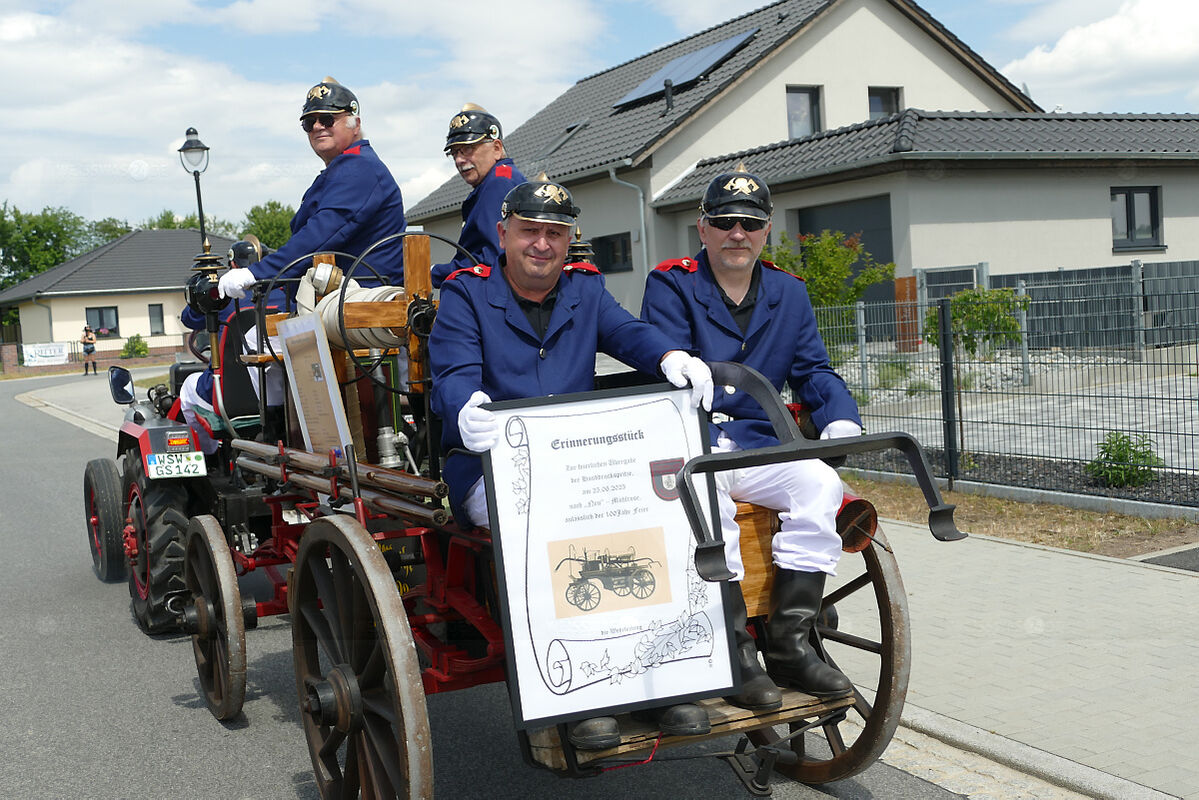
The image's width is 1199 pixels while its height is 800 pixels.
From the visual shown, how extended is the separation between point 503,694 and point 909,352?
209 inches

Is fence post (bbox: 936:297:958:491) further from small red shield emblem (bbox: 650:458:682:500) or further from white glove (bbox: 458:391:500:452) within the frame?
white glove (bbox: 458:391:500:452)

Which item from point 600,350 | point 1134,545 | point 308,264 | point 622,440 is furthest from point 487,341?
point 1134,545

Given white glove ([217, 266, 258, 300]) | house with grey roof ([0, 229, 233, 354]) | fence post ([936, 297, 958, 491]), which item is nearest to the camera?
white glove ([217, 266, 258, 300])

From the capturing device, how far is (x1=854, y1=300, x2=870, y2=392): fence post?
9703 mm

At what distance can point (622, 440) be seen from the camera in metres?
3.12

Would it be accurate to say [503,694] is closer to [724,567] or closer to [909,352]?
[724,567]

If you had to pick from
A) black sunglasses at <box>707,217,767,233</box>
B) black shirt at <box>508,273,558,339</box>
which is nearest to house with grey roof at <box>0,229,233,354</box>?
black shirt at <box>508,273,558,339</box>

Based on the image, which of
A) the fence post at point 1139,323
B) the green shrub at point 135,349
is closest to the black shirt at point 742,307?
the fence post at point 1139,323

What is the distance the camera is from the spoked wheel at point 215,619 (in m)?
4.71

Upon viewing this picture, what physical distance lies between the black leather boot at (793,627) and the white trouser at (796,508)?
0.14ft

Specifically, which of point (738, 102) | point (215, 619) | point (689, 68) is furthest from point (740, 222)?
point (689, 68)

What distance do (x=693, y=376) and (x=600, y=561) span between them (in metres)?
0.61

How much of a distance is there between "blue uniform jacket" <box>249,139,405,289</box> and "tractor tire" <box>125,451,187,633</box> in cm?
158

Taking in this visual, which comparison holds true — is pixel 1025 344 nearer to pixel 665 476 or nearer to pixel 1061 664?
pixel 1061 664
